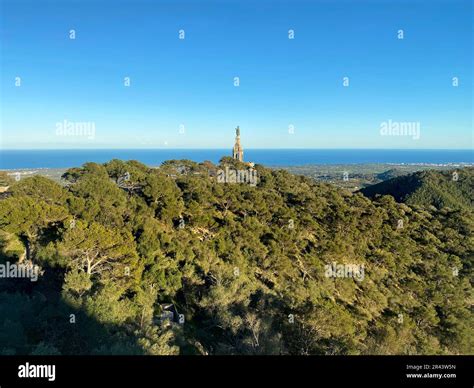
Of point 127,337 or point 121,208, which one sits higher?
point 121,208

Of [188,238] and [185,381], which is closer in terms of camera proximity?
[185,381]

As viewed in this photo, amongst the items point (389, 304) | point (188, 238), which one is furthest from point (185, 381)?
point (389, 304)

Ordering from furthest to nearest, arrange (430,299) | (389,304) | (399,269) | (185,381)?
(399,269) < (430,299) < (389,304) < (185,381)

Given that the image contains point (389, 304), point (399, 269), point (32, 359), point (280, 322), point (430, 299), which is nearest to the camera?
point (32, 359)

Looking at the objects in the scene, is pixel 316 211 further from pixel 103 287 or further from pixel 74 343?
pixel 74 343

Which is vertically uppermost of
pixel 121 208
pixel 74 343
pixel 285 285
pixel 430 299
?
pixel 121 208

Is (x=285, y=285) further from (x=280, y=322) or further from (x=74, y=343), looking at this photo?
(x=74, y=343)
